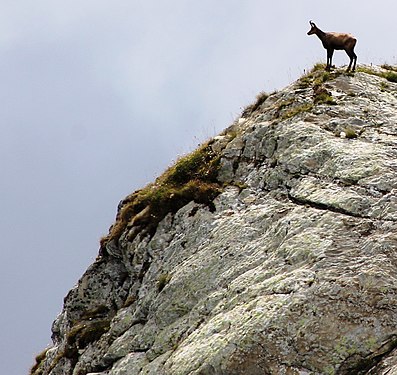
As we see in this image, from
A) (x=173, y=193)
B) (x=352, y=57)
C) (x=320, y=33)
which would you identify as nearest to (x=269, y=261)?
(x=173, y=193)

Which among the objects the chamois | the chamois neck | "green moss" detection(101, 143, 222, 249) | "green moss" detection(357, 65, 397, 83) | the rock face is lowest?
the rock face

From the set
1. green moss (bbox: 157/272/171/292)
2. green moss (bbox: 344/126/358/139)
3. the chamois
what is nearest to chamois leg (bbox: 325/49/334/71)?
the chamois

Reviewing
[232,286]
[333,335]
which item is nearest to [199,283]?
[232,286]

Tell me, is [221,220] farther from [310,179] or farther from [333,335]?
[333,335]

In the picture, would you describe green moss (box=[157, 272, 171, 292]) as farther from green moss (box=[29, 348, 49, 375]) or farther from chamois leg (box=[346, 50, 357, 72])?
chamois leg (box=[346, 50, 357, 72])

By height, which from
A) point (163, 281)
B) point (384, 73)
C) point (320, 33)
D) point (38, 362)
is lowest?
point (163, 281)

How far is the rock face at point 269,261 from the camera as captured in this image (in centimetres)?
1299

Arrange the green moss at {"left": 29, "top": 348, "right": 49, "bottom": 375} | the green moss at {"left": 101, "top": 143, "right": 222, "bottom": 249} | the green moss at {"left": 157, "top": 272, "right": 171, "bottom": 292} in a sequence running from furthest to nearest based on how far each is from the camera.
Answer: the green moss at {"left": 29, "top": 348, "right": 49, "bottom": 375} → the green moss at {"left": 101, "top": 143, "right": 222, "bottom": 249} → the green moss at {"left": 157, "top": 272, "right": 171, "bottom": 292}

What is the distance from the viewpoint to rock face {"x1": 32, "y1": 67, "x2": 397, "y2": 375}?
42.6 ft

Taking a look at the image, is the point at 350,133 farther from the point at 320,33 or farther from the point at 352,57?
Result: the point at 320,33

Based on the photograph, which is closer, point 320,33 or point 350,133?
point 350,133

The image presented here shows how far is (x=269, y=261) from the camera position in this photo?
1562 centimetres

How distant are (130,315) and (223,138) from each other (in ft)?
28.4

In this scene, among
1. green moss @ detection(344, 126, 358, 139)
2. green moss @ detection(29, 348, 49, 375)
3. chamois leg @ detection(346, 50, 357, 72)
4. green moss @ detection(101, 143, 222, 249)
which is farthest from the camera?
chamois leg @ detection(346, 50, 357, 72)
